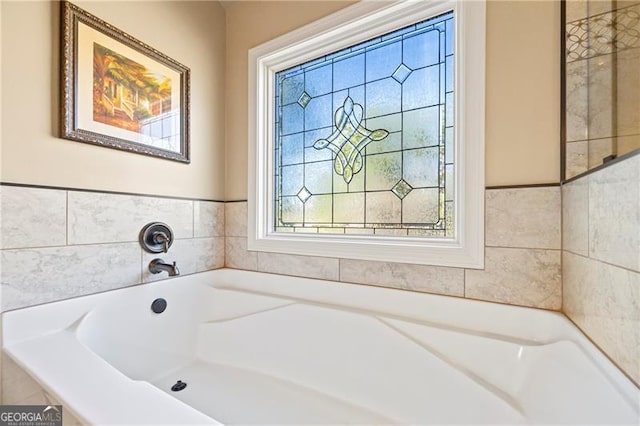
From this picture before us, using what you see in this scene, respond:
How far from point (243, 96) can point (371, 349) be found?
166 centimetres

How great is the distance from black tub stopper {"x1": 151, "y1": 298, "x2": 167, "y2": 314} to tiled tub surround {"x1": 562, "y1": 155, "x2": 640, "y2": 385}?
1710 millimetres

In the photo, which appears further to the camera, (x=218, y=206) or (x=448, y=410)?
(x=218, y=206)

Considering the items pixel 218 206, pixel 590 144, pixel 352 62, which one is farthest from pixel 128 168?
pixel 590 144

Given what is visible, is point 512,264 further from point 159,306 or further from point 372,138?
point 159,306

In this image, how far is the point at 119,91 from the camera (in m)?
1.30

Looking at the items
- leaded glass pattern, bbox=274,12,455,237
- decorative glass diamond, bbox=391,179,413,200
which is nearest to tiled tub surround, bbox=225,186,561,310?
leaded glass pattern, bbox=274,12,455,237

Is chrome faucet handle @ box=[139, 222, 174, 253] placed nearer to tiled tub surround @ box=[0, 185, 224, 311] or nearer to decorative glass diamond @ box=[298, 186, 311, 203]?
tiled tub surround @ box=[0, 185, 224, 311]

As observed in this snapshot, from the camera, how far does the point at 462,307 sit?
1.11 m

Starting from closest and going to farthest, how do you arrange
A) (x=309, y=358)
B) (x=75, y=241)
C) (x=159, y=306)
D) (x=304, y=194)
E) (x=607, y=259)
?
(x=607, y=259) < (x=75, y=241) < (x=309, y=358) < (x=159, y=306) < (x=304, y=194)

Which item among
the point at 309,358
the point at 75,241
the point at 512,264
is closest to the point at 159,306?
the point at 75,241

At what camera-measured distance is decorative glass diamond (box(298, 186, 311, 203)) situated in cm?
169

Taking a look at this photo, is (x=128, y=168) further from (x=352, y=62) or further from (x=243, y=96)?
(x=352, y=62)

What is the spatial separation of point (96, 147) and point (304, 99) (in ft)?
3.66

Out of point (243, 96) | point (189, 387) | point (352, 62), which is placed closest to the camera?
point (189, 387)
